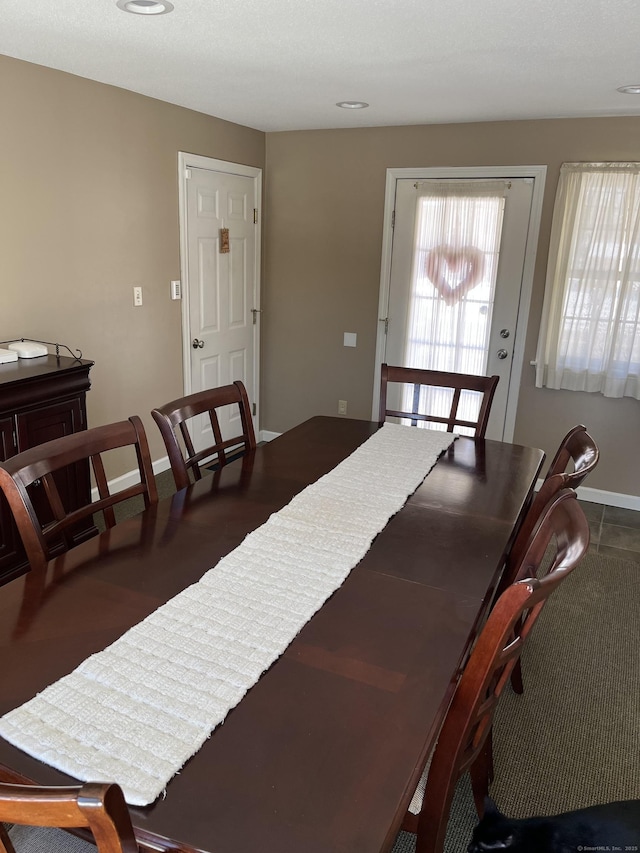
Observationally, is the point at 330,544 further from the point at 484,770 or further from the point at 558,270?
the point at 558,270

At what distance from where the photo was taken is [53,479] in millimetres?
1609

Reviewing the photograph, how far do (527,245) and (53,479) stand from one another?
3385 millimetres

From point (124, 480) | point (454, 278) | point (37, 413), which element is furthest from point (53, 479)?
point (454, 278)

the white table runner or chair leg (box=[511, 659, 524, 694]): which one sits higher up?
the white table runner

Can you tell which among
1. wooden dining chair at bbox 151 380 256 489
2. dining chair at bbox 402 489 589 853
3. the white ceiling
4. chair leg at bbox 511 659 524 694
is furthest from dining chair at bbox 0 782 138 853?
the white ceiling

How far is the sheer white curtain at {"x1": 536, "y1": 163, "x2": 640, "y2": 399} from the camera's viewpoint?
3678 mm

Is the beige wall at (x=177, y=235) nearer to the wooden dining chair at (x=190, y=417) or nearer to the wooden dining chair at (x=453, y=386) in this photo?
the wooden dining chair at (x=190, y=417)

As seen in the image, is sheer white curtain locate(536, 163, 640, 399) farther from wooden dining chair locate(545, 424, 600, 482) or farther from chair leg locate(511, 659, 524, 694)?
→ chair leg locate(511, 659, 524, 694)

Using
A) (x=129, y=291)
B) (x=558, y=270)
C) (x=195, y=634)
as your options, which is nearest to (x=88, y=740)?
(x=195, y=634)

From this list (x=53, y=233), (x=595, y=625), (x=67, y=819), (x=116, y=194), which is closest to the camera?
(x=67, y=819)

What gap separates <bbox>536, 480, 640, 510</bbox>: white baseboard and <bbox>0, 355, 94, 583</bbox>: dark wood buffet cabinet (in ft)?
10.2

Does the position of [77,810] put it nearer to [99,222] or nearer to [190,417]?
[190,417]

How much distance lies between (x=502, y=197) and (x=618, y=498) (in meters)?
2.11

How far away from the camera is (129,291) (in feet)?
12.1
